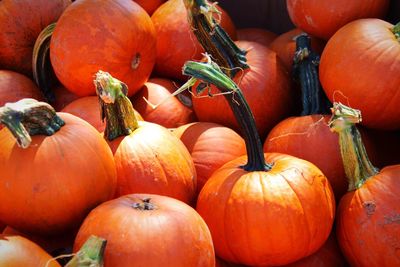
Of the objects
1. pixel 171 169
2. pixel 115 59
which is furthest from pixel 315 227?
pixel 115 59

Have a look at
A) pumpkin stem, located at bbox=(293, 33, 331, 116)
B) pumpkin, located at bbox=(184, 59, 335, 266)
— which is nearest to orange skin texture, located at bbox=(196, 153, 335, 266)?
pumpkin, located at bbox=(184, 59, 335, 266)

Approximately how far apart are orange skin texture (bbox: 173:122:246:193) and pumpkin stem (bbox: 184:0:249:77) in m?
0.26

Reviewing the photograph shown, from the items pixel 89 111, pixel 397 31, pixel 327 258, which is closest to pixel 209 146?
pixel 89 111

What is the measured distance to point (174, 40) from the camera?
278cm

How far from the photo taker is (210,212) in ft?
6.12

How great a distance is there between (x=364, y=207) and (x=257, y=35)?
1595 millimetres

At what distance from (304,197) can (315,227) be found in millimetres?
98

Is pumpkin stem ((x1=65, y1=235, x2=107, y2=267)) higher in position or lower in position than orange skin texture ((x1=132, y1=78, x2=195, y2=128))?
higher

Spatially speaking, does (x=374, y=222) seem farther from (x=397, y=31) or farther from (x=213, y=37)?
(x=213, y=37)

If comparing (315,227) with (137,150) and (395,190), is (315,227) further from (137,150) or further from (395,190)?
(137,150)

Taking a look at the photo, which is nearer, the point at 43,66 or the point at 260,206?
the point at 260,206

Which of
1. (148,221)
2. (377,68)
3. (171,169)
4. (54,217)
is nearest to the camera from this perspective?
(148,221)

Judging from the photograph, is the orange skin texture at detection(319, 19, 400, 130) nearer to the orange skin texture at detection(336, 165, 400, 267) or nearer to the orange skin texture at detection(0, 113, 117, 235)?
the orange skin texture at detection(336, 165, 400, 267)

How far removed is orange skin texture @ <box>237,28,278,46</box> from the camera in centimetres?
318
